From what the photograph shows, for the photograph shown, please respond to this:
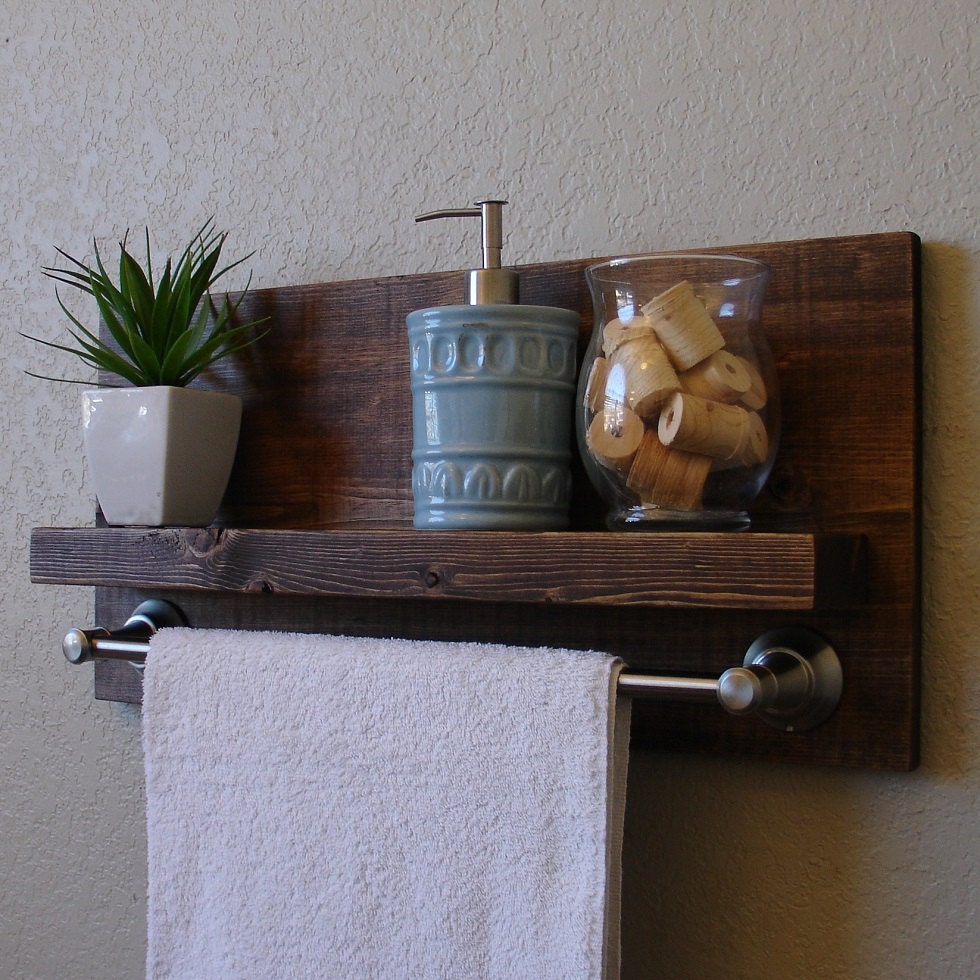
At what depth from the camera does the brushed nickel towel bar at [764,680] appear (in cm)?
46

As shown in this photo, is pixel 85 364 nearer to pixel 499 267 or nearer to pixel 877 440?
pixel 499 267

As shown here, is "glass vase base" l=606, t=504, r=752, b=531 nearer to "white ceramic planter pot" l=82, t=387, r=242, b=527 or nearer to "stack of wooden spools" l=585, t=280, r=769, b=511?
"stack of wooden spools" l=585, t=280, r=769, b=511

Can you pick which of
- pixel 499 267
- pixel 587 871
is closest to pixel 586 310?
pixel 499 267

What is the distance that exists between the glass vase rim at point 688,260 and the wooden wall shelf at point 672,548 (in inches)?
1.2

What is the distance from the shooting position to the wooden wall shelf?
46 centimetres

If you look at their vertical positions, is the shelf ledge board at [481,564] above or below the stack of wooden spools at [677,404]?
below

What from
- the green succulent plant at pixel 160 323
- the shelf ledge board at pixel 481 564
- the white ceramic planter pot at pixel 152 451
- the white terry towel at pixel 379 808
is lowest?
the white terry towel at pixel 379 808

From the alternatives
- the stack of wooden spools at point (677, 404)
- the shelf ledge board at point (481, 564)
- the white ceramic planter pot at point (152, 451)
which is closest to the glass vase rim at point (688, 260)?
the stack of wooden spools at point (677, 404)

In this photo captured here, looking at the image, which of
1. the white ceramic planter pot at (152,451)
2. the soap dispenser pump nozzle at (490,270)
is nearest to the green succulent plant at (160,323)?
the white ceramic planter pot at (152,451)

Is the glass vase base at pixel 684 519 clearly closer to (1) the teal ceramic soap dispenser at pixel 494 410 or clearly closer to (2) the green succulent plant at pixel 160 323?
(1) the teal ceramic soap dispenser at pixel 494 410

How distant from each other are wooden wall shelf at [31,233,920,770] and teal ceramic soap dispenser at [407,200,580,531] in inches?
1.1

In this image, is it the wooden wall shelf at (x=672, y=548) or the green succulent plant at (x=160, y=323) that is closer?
the wooden wall shelf at (x=672, y=548)

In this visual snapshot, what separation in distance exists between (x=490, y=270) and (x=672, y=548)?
0.18 m

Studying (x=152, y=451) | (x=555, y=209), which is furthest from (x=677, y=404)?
(x=152, y=451)
